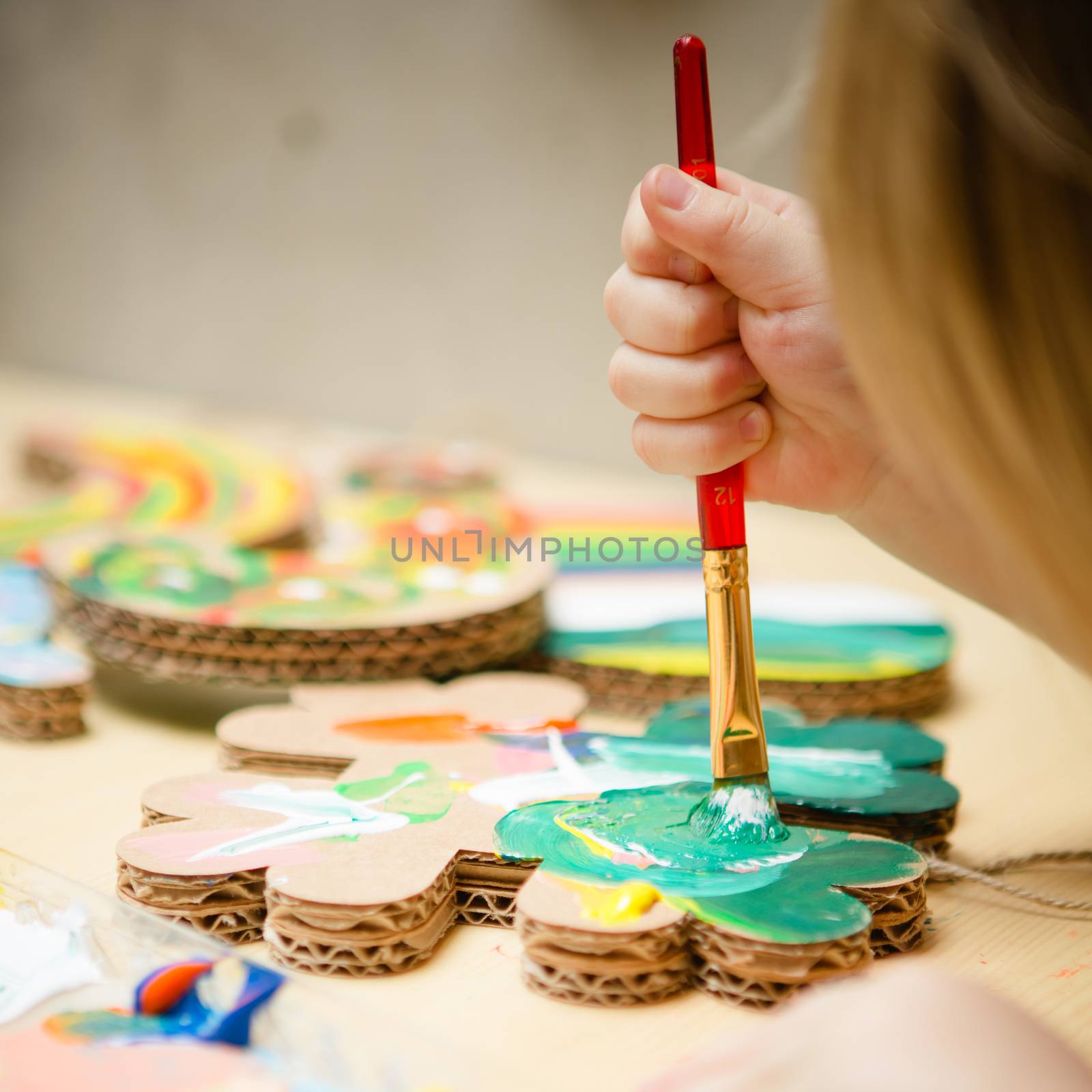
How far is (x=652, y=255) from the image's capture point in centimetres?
47

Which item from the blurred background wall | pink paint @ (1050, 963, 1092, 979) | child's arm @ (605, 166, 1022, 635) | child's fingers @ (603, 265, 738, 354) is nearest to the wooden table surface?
pink paint @ (1050, 963, 1092, 979)

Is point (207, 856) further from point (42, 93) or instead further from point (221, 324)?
point (42, 93)

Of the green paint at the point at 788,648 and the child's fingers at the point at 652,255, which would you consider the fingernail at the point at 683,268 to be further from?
the green paint at the point at 788,648

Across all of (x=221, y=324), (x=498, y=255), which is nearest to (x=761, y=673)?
(x=498, y=255)

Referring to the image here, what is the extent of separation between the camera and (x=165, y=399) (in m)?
1.59

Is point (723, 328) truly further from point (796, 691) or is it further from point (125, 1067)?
point (125, 1067)

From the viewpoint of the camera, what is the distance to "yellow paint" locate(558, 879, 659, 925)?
0.38m

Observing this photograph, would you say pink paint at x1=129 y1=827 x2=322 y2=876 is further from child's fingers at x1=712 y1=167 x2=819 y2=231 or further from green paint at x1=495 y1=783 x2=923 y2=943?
child's fingers at x1=712 y1=167 x2=819 y2=231

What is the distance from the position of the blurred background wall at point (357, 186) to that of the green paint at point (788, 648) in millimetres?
420

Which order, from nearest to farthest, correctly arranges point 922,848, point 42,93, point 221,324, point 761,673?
point 922,848, point 761,673, point 221,324, point 42,93

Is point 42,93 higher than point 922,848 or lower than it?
higher

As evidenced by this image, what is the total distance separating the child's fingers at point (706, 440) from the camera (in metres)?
0.48

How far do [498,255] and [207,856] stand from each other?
90 cm

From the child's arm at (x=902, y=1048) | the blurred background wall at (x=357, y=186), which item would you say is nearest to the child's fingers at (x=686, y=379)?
the child's arm at (x=902, y=1048)
